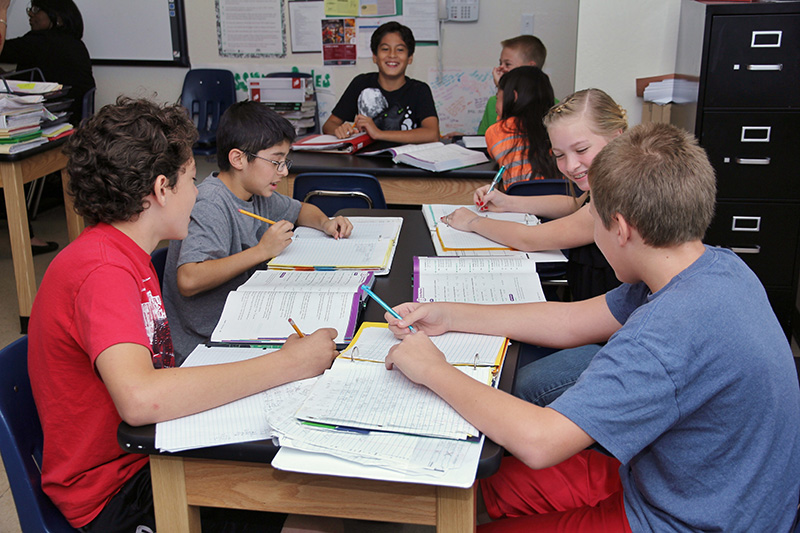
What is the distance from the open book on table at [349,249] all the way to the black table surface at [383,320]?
0.10ft

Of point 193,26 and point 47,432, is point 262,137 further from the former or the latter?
point 193,26

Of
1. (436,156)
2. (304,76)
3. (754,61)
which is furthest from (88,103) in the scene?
(754,61)

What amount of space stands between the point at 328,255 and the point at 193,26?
3.65 meters

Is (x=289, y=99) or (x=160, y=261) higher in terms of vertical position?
(x=289, y=99)

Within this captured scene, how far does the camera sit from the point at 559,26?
445 cm

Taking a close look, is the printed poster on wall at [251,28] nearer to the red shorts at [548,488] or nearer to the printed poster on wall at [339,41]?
the printed poster on wall at [339,41]

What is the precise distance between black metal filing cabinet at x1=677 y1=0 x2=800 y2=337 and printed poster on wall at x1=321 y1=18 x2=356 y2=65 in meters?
2.30

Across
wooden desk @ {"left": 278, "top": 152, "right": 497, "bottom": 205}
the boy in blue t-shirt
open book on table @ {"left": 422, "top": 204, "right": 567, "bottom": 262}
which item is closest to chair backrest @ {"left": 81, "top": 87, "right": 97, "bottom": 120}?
wooden desk @ {"left": 278, "top": 152, "right": 497, "bottom": 205}

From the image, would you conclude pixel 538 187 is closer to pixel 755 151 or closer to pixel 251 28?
pixel 755 151

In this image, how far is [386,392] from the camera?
3.52ft

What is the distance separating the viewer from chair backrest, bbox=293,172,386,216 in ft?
8.67

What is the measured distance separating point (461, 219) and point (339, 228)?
0.35 metres

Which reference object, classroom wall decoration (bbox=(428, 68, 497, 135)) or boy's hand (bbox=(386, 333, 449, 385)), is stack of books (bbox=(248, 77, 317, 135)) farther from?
boy's hand (bbox=(386, 333, 449, 385))

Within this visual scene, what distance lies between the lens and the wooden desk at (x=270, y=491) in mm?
990
